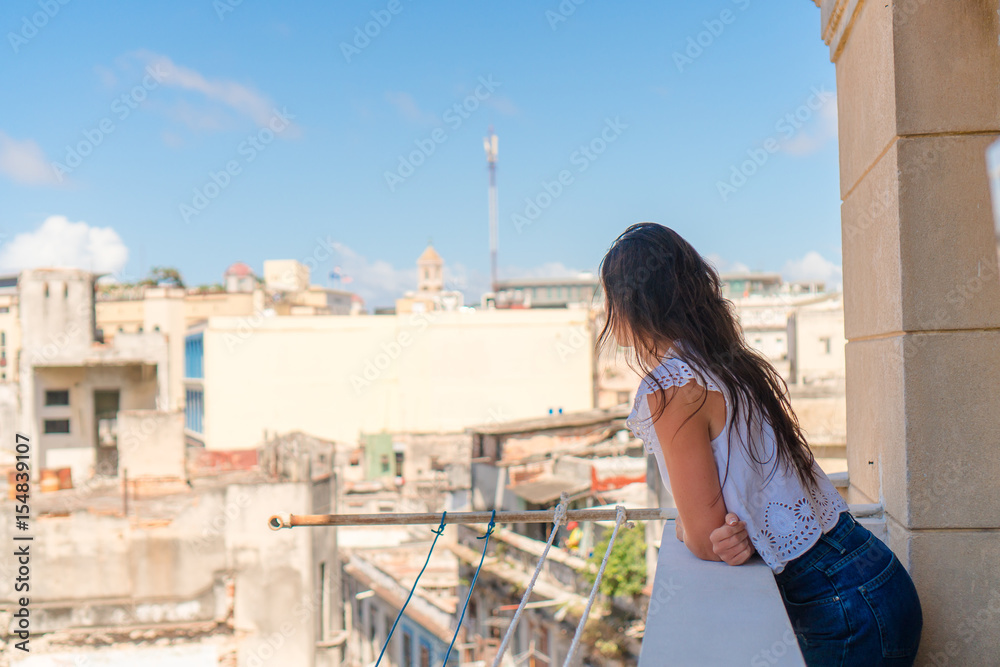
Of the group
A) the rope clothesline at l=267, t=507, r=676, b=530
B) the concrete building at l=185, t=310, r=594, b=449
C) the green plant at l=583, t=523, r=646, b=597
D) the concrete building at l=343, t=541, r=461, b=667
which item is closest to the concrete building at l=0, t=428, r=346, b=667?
the green plant at l=583, t=523, r=646, b=597

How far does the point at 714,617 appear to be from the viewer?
5.13 ft

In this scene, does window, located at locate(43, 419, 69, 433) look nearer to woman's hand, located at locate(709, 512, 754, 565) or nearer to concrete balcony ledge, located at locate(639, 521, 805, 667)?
concrete balcony ledge, located at locate(639, 521, 805, 667)

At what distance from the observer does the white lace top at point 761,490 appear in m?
1.78

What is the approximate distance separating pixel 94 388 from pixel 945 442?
22.9 meters

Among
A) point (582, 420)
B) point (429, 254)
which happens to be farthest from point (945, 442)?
point (429, 254)

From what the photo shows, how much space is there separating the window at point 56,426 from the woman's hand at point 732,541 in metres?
22.7

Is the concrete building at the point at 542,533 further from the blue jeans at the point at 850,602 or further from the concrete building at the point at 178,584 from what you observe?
the blue jeans at the point at 850,602

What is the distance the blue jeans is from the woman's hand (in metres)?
0.09

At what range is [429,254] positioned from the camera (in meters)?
68.3

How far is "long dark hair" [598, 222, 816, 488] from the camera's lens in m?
1.83

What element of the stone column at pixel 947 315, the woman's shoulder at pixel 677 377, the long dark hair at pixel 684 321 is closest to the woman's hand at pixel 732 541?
the long dark hair at pixel 684 321

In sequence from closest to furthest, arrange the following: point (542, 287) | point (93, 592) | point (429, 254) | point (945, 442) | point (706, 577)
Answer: point (706, 577) < point (945, 442) < point (93, 592) < point (542, 287) < point (429, 254)

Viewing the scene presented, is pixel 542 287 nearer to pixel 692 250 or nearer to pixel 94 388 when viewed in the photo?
pixel 94 388

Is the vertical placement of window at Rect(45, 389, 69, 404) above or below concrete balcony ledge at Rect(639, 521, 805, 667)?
below
